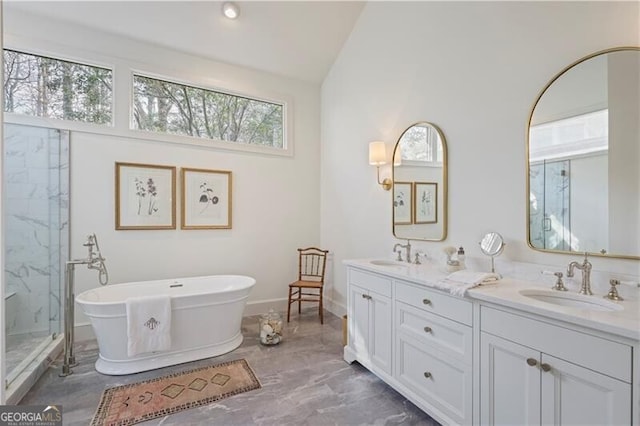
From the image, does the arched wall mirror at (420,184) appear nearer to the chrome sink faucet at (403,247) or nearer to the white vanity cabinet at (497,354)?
the chrome sink faucet at (403,247)

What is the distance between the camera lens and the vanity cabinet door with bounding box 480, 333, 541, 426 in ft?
4.58

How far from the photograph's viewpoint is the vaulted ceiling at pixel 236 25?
3043 millimetres

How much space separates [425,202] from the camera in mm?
2736

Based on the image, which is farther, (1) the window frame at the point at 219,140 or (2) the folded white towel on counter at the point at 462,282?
(1) the window frame at the point at 219,140

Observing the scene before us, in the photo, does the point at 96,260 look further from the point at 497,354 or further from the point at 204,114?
the point at 497,354

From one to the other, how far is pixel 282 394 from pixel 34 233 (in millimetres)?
2768

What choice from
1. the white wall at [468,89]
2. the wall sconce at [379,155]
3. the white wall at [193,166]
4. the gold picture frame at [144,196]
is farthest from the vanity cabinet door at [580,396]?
the gold picture frame at [144,196]

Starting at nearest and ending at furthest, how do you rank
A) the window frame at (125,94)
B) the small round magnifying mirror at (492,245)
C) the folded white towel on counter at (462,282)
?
the folded white towel on counter at (462,282) < the small round magnifying mirror at (492,245) < the window frame at (125,94)

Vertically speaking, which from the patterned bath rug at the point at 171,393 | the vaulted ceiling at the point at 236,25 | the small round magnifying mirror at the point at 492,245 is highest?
the vaulted ceiling at the point at 236,25

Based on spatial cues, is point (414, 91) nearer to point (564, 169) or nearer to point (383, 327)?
point (564, 169)

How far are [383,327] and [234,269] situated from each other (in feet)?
7.43

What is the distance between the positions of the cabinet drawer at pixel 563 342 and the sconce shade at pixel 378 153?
1.86m

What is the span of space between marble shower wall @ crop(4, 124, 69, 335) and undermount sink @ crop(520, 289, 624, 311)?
3.97 m

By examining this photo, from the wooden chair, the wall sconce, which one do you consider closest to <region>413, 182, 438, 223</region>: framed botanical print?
the wall sconce
